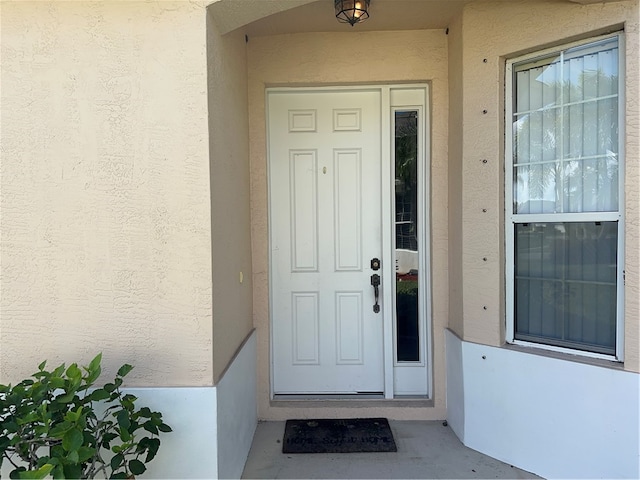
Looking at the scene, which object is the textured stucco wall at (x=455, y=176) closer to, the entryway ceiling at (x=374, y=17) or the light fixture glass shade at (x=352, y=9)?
the entryway ceiling at (x=374, y=17)

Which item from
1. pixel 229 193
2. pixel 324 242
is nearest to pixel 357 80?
pixel 324 242

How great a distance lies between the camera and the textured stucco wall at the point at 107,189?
1930mm

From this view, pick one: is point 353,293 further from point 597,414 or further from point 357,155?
point 597,414

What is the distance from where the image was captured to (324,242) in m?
3.20

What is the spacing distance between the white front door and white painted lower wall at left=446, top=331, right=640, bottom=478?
2.55ft

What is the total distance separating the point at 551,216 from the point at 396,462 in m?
1.94

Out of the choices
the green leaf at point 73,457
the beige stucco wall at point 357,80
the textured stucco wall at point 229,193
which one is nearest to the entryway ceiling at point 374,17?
the beige stucco wall at point 357,80

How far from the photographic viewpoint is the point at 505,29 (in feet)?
8.15

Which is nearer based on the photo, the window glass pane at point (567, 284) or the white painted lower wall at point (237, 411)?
the white painted lower wall at point (237, 411)

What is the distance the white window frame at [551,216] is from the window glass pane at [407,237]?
747 millimetres

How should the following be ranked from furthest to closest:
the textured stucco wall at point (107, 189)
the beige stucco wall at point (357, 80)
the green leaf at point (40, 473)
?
1. the beige stucco wall at point (357, 80)
2. the textured stucco wall at point (107, 189)
3. the green leaf at point (40, 473)

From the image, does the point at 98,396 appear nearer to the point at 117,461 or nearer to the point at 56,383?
the point at 56,383

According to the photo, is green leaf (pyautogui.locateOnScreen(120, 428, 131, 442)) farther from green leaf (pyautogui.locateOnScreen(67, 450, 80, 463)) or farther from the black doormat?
the black doormat

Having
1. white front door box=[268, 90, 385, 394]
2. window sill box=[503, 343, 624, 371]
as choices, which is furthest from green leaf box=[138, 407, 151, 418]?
window sill box=[503, 343, 624, 371]
